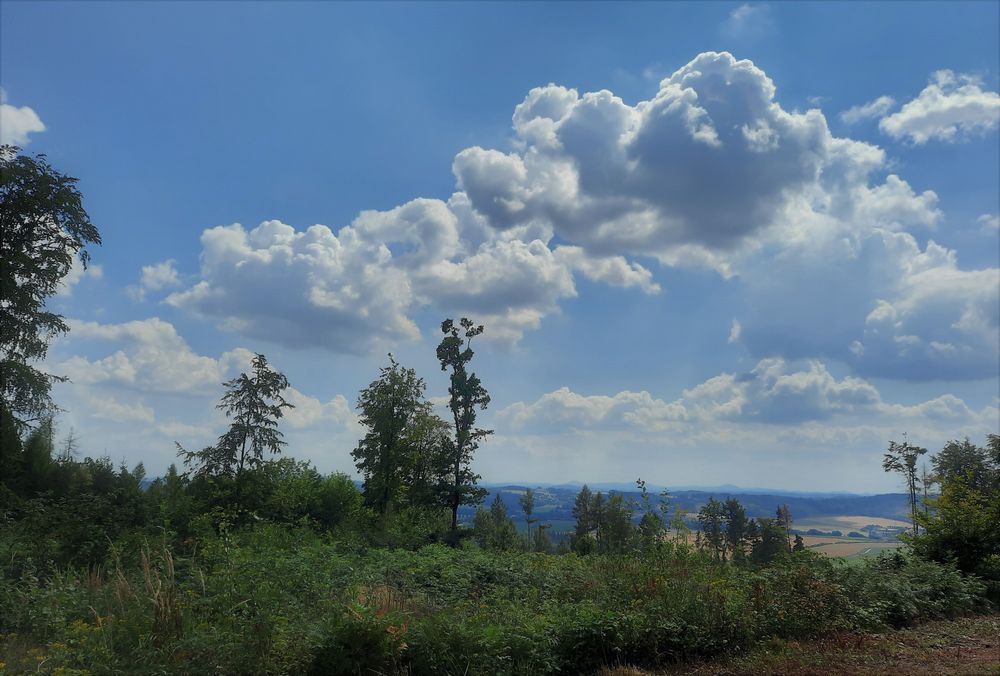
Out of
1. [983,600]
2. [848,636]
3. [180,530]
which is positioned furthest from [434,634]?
[180,530]

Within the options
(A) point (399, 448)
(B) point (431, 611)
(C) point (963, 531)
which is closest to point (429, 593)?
(B) point (431, 611)

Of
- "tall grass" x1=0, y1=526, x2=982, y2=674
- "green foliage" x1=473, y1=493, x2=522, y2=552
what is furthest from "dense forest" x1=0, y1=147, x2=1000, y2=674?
"green foliage" x1=473, y1=493, x2=522, y2=552

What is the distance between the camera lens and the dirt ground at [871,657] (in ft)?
23.0

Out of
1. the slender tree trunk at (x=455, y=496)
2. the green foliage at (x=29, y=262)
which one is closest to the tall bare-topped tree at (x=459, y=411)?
the slender tree trunk at (x=455, y=496)

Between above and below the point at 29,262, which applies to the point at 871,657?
below

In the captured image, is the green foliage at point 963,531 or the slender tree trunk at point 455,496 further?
the slender tree trunk at point 455,496

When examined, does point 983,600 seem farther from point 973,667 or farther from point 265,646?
point 265,646

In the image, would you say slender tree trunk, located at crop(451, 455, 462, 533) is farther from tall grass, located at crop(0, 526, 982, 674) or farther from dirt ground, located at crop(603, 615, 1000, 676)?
dirt ground, located at crop(603, 615, 1000, 676)

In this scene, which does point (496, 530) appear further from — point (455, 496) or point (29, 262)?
point (29, 262)

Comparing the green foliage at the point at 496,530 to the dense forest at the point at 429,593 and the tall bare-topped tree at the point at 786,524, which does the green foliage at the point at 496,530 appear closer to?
the dense forest at the point at 429,593

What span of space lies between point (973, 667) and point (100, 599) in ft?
36.6

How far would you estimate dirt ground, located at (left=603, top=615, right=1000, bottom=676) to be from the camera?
702 cm

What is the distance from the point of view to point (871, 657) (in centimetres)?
763

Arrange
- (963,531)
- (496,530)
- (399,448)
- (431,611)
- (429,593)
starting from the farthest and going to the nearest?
(496,530) → (399,448) → (963,531) → (429,593) → (431,611)
